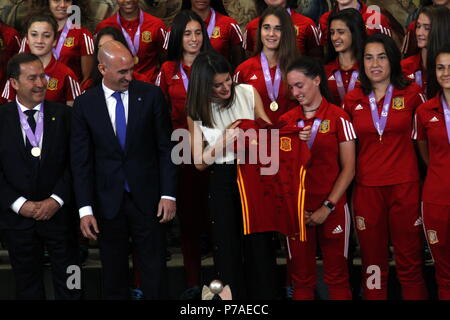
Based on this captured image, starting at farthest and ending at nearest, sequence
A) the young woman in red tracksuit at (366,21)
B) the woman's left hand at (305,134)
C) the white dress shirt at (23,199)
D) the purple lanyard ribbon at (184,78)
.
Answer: the young woman in red tracksuit at (366,21) < the purple lanyard ribbon at (184,78) < the white dress shirt at (23,199) < the woman's left hand at (305,134)

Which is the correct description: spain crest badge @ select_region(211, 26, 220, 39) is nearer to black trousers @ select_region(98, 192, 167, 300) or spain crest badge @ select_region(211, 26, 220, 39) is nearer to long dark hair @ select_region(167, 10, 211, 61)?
long dark hair @ select_region(167, 10, 211, 61)

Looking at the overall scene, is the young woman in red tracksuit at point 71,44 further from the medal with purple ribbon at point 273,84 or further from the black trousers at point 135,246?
the black trousers at point 135,246

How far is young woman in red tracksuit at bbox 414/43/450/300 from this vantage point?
5.64 meters

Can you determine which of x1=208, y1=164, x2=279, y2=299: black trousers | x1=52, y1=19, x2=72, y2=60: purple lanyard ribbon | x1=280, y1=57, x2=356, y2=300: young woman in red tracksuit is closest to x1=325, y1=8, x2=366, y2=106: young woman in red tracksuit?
x1=280, y1=57, x2=356, y2=300: young woman in red tracksuit

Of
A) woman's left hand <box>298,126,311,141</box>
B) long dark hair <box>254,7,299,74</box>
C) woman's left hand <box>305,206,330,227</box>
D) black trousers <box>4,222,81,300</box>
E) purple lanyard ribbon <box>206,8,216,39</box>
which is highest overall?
purple lanyard ribbon <box>206,8,216,39</box>

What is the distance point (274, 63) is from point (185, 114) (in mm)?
719

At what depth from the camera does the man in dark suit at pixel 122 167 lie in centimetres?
551

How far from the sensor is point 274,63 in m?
6.54

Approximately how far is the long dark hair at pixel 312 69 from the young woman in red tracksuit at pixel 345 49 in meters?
0.52

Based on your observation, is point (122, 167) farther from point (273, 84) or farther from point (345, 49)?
point (345, 49)

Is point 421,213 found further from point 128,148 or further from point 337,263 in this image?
point 128,148

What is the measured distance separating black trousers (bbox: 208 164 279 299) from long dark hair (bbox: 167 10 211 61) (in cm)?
136

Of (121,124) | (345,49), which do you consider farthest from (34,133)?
(345,49)

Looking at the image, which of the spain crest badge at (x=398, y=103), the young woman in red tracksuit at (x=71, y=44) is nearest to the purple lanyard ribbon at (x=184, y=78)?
the young woman in red tracksuit at (x=71, y=44)
